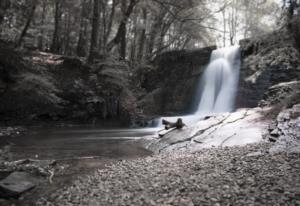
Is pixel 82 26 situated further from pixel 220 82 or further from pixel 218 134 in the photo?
pixel 218 134

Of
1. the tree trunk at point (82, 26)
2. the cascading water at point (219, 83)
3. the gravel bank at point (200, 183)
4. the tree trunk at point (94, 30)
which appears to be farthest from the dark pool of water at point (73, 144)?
the tree trunk at point (82, 26)

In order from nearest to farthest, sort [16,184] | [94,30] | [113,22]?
[16,184] → [94,30] → [113,22]

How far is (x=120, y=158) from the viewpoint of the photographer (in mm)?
10398

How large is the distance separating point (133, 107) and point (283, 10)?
49.3ft

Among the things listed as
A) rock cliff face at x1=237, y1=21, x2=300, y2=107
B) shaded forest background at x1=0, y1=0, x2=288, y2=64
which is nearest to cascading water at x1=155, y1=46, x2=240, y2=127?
rock cliff face at x1=237, y1=21, x2=300, y2=107

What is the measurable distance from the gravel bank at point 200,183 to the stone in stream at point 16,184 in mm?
676

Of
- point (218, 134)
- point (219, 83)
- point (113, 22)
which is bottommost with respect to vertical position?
point (218, 134)

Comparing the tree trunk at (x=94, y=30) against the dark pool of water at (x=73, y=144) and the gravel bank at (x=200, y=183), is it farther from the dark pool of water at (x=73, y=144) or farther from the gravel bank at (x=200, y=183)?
the gravel bank at (x=200, y=183)

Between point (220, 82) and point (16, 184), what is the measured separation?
18.4m

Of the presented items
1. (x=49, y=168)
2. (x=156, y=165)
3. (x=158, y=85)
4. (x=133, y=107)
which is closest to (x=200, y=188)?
(x=156, y=165)

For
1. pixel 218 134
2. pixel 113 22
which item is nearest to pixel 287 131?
pixel 218 134

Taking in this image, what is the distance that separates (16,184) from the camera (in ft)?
22.9

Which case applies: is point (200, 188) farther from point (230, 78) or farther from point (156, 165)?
point (230, 78)

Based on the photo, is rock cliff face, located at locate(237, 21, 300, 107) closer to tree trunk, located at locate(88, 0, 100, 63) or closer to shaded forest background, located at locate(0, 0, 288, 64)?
shaded forest background, located at locate(0, 0, 288, 64)
